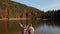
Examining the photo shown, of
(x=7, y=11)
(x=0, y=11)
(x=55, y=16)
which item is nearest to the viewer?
(x=0, y=11)

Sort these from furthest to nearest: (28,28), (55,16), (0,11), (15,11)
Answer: (55,16) → (15,11) → (0,11) → (28,28)

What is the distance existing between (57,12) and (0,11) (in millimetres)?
77839

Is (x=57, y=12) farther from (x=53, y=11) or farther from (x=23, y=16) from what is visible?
(x=23, y=16)

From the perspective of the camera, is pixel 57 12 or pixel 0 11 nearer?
pixel 0 11

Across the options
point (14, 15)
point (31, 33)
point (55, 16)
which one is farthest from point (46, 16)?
point (31, 33)

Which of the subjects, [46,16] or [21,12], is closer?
[21,12]

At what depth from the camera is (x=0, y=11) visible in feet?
458

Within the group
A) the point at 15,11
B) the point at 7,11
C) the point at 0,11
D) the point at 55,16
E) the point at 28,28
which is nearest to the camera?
the point at 28,28

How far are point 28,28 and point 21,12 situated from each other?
160705 mm

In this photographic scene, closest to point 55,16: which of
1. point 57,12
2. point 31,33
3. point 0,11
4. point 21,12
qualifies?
point 57,12

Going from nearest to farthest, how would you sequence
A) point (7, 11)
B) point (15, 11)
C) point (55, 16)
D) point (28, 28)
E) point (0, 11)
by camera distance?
1. point (28, 28)
2. point (0, 11)
3. point (7, 11)
4. point (15, 11)
5. point (55, 16)

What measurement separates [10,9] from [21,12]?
20.4m

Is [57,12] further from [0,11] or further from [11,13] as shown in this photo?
[0,11]

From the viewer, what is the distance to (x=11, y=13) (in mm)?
154750
